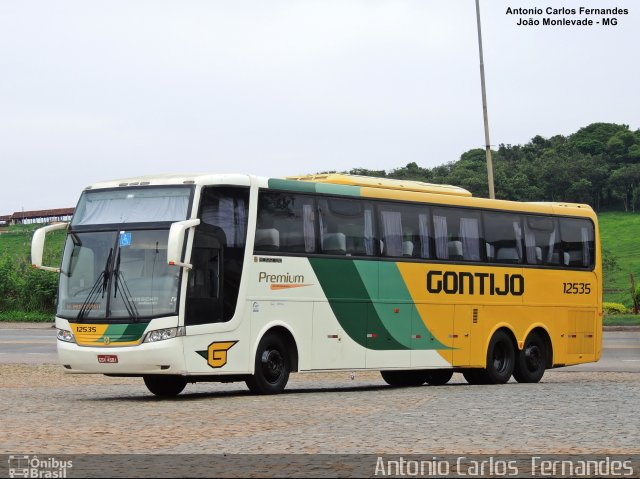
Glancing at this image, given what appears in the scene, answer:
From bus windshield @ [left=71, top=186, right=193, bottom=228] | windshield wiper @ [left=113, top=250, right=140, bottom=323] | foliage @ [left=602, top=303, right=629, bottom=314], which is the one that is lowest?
foliage @ [left=602, top=303, right=629, bottom=314]

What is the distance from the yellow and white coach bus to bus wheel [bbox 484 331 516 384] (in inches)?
1.3

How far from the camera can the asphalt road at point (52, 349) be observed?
31.3 metres

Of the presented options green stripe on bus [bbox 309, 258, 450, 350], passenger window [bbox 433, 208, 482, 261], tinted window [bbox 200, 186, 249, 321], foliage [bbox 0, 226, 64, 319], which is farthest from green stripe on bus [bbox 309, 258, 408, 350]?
foliage [bbox 0, 226, 64, 319]

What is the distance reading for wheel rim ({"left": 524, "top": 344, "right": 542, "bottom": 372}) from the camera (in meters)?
26.1

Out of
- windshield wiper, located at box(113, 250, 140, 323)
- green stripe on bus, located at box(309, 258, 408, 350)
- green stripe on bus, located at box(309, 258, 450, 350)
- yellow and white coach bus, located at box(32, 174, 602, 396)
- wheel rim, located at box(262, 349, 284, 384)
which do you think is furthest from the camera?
green stripe on bus, located at box(309, 258, 450, 350)

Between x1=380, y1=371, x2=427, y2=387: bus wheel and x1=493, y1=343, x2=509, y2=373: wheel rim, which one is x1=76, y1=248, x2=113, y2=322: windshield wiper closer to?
x1=380, y1=371, x2=427, y2=387: bus wheel

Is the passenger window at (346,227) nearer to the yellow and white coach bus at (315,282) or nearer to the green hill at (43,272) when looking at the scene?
the yellow and white coach bus at (315,282)

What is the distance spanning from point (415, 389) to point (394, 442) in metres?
10.4

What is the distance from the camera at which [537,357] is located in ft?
86.6

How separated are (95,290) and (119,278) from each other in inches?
18.3

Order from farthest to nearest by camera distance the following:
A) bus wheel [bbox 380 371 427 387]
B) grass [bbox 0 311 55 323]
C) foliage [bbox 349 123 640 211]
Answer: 1. foliage [bbox 349 123 640 211]
2. grass [bbox 0 311 55 323]
3. bus wheel [bbox 380 371 427 387]

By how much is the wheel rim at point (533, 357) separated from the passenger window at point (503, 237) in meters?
1.80

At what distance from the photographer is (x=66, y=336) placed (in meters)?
19.7

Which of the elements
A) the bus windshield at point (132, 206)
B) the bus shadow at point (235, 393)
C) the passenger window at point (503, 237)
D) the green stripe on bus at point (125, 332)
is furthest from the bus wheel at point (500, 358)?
the green stripe on bus at point (125, 332)
